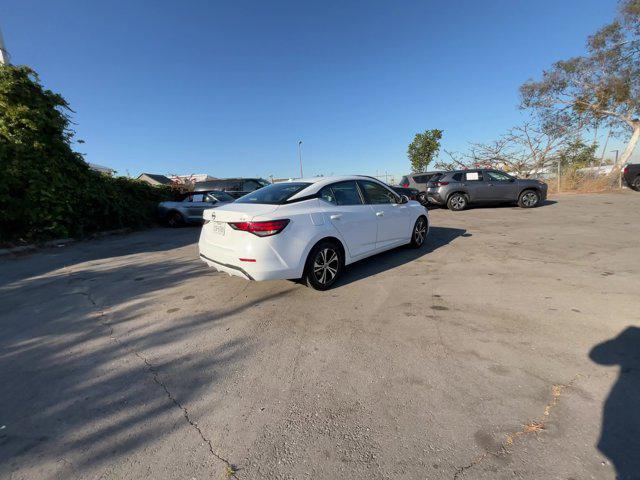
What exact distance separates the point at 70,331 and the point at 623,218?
13.1 m

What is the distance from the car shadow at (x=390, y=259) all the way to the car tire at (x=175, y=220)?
9.21 metres

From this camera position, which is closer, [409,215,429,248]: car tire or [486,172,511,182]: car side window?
[409,215,429,248]: car tire

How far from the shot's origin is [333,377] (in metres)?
2.52

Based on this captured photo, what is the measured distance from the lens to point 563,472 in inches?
65.8

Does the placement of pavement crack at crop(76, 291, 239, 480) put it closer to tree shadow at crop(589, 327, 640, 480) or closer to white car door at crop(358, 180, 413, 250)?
tree shadow at crop(589, 327, 640, 480)

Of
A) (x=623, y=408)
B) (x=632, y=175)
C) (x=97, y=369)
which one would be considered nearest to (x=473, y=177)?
(x=632, y=175)

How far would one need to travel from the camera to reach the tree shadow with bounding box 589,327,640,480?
172cm

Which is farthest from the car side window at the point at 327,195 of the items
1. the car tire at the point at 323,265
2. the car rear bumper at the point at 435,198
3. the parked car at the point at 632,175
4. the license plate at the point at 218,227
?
the parked car at the point at 632,175

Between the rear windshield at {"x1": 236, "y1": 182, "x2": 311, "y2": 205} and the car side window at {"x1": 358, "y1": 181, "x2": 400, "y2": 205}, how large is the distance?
112 centimetres

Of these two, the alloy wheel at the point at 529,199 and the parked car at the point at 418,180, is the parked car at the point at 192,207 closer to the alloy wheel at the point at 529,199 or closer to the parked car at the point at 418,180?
the parked car at the point at 418,180

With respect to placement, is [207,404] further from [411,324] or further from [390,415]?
[411,324]

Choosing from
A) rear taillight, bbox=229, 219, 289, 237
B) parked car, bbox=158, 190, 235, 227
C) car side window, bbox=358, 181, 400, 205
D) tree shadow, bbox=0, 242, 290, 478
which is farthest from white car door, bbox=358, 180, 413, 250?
parked car, bbox=158, 190, 235, 227

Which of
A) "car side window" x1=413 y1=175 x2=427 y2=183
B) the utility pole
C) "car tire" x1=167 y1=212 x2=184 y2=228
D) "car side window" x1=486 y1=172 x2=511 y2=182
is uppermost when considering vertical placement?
the utility pole

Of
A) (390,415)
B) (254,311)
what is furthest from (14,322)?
(390,415)
